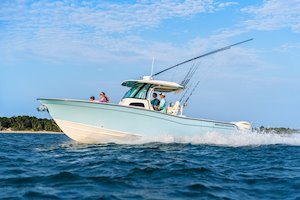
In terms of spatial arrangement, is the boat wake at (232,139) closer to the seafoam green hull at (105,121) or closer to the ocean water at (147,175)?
the seafoam green hull at (105,121)

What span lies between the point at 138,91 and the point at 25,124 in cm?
4414

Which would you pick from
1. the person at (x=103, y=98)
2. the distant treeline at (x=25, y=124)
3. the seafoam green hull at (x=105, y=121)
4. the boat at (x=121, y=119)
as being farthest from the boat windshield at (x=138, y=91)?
the distant treeline at (x=25, y=124)

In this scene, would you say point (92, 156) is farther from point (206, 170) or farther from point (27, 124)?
point (27, 124)

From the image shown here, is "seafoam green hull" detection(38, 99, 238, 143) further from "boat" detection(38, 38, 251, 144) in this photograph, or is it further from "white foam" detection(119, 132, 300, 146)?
"white foam" detection(119, 132, 300, 146)

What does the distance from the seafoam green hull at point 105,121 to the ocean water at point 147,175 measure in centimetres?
170

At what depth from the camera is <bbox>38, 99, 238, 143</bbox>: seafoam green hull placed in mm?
15945

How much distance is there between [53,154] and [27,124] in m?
47.3

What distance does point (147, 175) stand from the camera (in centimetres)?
920

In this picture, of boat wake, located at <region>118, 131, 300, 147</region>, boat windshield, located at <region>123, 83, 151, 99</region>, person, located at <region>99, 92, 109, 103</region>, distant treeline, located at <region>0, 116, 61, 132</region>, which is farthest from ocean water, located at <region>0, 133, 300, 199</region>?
distant treeline, located at <region>0, 116, 61, 132</region>

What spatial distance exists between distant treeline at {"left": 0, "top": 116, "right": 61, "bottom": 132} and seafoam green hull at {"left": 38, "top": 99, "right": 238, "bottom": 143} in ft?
135

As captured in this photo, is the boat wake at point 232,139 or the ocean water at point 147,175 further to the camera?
the boat wake at point 232,139

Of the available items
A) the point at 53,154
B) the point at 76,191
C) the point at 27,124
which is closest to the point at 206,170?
the point at 76,191

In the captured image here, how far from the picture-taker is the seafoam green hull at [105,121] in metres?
15.9

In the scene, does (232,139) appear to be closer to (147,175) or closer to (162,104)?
(162,104)
